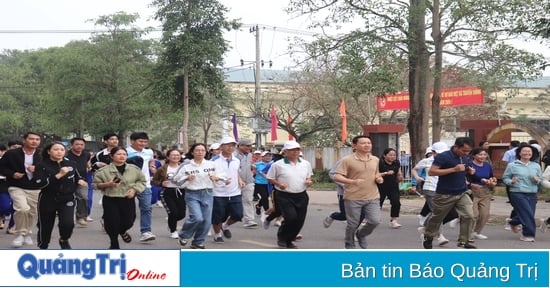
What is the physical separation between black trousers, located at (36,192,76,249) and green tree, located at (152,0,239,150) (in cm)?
1943

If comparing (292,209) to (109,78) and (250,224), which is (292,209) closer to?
(250,224)

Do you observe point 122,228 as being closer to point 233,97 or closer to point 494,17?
point 494,17

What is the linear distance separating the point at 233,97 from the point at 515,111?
19369 millimetres

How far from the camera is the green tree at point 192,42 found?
27984mm

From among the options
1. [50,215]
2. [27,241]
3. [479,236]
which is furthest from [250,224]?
[50,215]

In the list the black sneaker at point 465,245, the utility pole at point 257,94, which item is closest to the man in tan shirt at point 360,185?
the black sneaker at point 465,245

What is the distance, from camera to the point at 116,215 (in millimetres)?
8961

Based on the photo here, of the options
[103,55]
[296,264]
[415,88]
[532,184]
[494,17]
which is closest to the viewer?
[296,264]

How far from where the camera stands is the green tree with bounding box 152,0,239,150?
28.0 m

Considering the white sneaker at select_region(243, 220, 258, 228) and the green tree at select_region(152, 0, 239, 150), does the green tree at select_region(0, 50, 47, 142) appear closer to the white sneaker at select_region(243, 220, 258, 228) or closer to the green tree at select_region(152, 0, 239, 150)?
the green tree at select_region(152, 0, 239, 150)

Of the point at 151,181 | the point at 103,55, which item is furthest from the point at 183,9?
the point at 151,181

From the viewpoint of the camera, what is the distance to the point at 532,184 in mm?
10766

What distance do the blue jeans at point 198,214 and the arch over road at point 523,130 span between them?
1490 centimetres

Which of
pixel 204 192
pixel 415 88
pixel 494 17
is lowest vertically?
pixel 204 192
